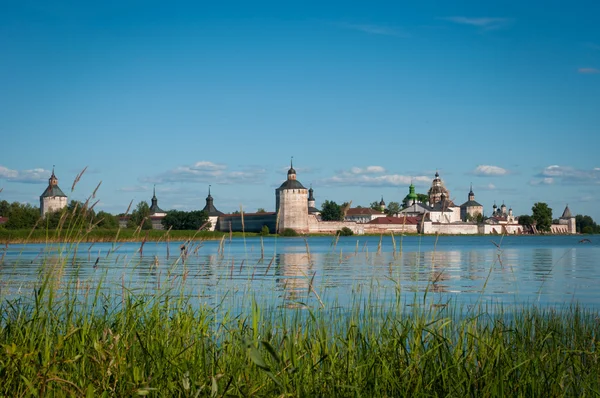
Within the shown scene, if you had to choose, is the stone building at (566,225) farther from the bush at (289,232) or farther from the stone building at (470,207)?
the bush at (289,232)

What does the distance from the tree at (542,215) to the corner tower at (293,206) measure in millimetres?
41218

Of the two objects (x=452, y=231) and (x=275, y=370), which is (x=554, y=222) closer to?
(x=452, y=231)

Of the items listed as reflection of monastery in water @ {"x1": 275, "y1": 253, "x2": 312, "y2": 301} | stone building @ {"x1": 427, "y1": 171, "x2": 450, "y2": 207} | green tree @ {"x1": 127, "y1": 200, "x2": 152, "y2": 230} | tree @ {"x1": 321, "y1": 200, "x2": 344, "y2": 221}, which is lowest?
reflection of monastery in water @ {"x1": 275, "y1": 253, "x2": 312, "y2": 301}

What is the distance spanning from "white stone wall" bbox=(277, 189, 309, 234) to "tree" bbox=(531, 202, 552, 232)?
4138cm

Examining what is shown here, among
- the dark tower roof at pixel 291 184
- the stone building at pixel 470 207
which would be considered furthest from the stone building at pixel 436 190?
the dark tower roof at pixel 291 184

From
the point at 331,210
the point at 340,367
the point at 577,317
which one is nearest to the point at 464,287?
the point at 577,317

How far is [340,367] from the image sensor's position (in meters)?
3.46

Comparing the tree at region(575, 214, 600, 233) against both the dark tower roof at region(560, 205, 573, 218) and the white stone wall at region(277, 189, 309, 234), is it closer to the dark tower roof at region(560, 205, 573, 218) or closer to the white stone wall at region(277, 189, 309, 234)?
the dark tower roof at region(560, 205, 573, 218)

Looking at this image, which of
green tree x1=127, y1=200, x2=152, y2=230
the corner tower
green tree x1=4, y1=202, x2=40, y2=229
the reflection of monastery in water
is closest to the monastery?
the corner tower

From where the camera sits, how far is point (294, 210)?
294ft

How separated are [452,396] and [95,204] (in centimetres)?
199

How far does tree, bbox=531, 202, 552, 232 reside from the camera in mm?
112188

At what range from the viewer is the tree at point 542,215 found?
112 metres

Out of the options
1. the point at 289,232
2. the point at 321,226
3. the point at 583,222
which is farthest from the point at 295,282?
the point at 583,222
